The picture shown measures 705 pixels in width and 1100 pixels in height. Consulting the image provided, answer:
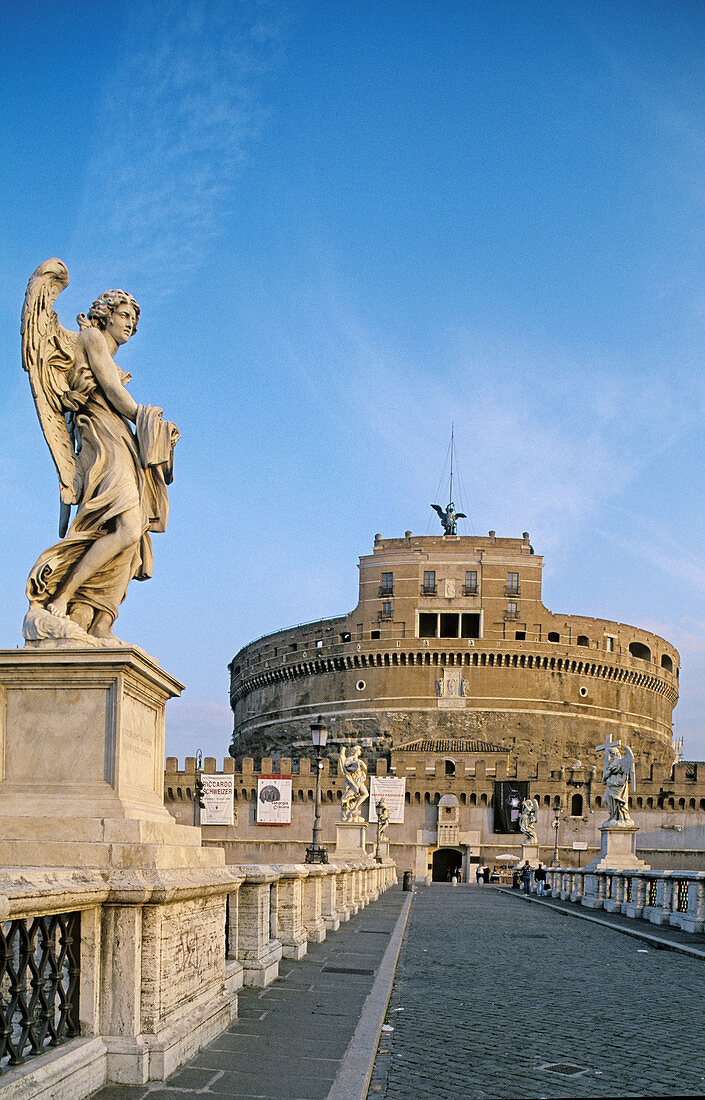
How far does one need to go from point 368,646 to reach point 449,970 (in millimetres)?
63018

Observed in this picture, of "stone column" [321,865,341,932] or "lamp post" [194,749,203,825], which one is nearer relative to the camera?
"stone column" [321,865,341,932]

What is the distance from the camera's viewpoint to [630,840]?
22875 millimetres

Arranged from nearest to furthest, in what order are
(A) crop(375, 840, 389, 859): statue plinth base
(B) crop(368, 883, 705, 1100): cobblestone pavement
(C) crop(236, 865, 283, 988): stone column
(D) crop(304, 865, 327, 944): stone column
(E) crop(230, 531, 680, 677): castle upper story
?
(B) crop(368, 883, 705, 1100): cobblestone pavement, (C) crop(236, 865, 283, 988): stone column, (D) crop(304, 865, 327, 944): stone column, (A) crop(375, 840, 389, 859): statue plinth base, (E) crop(230, 531, 680, 677): castle upper story

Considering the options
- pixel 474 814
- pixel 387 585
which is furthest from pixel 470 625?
pixel 474 814

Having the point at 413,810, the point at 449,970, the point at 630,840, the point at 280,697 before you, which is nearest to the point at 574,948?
the point at 449,970

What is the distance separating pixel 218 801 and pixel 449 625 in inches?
830

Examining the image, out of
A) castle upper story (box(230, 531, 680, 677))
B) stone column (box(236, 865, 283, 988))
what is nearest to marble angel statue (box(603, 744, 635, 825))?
stone column (box(236, 865, 283, 988))

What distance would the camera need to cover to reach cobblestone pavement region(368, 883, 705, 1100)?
4.71 metres

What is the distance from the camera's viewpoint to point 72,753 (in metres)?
4.56

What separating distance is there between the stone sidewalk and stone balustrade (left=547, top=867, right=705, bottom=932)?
6.62 m

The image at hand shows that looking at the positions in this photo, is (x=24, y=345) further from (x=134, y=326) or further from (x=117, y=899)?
(x=117, y=899)

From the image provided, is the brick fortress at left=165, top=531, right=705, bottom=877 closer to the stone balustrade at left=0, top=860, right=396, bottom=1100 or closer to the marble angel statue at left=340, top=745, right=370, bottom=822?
the marble angel statue at left=340, top=745, right=370, bottom=822

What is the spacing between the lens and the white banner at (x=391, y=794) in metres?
57.7

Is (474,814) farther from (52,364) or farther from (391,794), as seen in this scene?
(52,364)
